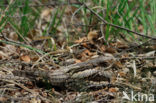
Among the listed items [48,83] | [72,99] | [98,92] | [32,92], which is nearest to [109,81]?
[98,92]

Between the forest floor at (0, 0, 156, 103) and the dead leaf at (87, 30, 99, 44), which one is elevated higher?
the dead leaf at (87, 30, 99, 44)

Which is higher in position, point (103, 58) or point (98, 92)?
point (103, 58)

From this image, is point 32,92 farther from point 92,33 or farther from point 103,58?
point 92,33

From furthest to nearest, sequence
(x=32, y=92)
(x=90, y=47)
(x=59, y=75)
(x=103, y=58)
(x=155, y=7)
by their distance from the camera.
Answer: (x=155, y=7) → (x=90, y=47) → (x=103, y=58) → (x=59, y=75) → (x=32, y=92)

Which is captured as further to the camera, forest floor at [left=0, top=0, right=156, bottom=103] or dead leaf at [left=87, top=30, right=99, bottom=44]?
dead leaf at [left=87, top=30, right=99, bottom=44]

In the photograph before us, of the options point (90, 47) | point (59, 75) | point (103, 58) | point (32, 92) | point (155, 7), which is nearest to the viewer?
point (32, 92)

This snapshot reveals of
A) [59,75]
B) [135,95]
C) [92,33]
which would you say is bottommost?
[135,95]

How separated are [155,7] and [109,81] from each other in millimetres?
1271

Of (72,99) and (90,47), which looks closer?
(72,99)

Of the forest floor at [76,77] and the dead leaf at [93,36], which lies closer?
the forest floor at [76,77]

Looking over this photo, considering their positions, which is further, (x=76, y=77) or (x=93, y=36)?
(x=93, y=36)

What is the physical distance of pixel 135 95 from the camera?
1.87 meters

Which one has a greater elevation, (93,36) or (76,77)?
(93,36)

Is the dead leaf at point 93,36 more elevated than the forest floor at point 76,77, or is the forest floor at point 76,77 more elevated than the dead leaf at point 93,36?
the dead leaf at point 93,36
